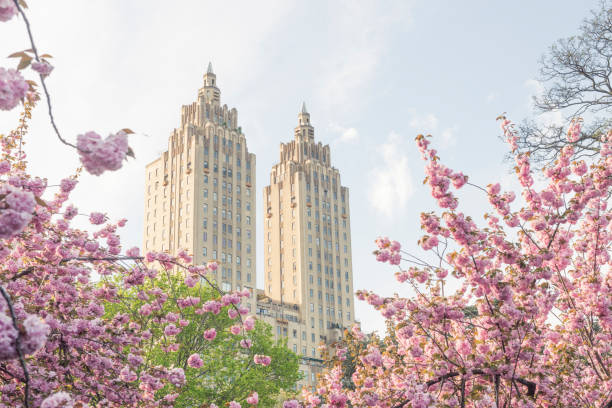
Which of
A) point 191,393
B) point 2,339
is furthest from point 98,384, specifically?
point 191,393

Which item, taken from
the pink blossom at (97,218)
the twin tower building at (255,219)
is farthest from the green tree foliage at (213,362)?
the twin tower building at (255,219)

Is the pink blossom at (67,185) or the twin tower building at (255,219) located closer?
the pink blossom at (67,185)

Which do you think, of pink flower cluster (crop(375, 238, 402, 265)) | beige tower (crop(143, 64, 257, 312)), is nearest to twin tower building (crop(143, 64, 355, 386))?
beige tower (crop(143, 64, 257, 312))

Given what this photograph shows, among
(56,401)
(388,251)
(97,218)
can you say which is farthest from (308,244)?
(56,401)

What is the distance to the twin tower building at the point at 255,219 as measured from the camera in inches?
3285

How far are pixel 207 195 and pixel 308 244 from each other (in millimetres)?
19526

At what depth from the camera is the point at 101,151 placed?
3.93m

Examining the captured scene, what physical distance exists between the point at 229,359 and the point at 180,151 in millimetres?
65315

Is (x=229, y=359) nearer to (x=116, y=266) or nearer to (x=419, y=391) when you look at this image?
(x=116, y=266)

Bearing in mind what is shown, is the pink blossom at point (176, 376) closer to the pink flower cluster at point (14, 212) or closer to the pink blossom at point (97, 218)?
the pink blossom at point (97, 218)

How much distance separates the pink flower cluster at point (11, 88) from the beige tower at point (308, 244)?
81372 mm

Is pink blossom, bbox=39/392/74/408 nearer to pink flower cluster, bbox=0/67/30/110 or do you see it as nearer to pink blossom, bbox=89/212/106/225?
pink flower cluster, bbox=0/67/30/110

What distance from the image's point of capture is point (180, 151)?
89.2m

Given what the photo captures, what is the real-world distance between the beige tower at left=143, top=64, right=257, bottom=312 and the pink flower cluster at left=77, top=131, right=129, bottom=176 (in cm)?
7506
